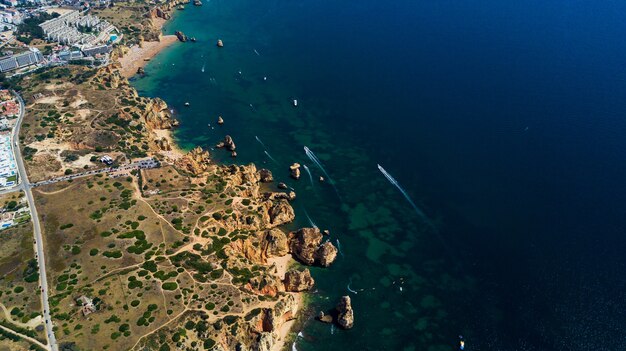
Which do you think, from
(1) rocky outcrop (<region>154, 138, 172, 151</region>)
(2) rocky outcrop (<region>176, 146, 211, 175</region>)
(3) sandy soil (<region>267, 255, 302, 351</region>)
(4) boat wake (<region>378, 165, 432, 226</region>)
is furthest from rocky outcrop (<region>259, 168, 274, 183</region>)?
(1) rocky outcrop (<region>154, 138, 172, 151</region>)

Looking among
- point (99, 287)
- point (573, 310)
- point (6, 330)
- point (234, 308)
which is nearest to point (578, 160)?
point (573, 310)

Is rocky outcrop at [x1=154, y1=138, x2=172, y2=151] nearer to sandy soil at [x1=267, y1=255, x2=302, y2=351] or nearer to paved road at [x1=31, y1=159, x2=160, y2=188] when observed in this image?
paved road at [x1=31, y1=159, x2=160, y2=188]

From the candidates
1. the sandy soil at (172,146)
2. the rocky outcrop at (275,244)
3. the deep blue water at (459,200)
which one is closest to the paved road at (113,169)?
the sandy soil at (172,146)

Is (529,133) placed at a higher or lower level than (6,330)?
higher

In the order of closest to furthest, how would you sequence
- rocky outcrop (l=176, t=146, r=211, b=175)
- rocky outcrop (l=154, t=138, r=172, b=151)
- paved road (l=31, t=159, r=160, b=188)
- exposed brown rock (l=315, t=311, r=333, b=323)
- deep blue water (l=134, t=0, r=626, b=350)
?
exposed brown rock (l=315, t=311, r=333, b=323) → deep blue water (l=134, t=0, r=626, b=350) → paved road (l=31, t=159, r=160, b=188) → rocky outcrop (l=176, t=146, r=211, b=175) → rocky outcrop (l=154, t=138, r=172, b=151)

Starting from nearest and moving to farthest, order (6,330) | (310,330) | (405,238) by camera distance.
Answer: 1. (6,330)
2. (310,330)
3. (405,238)

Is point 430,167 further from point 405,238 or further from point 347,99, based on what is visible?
point 347,99

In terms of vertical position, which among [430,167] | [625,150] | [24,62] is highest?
[625,150]

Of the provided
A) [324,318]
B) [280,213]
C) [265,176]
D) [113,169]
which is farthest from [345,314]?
[113,169]
